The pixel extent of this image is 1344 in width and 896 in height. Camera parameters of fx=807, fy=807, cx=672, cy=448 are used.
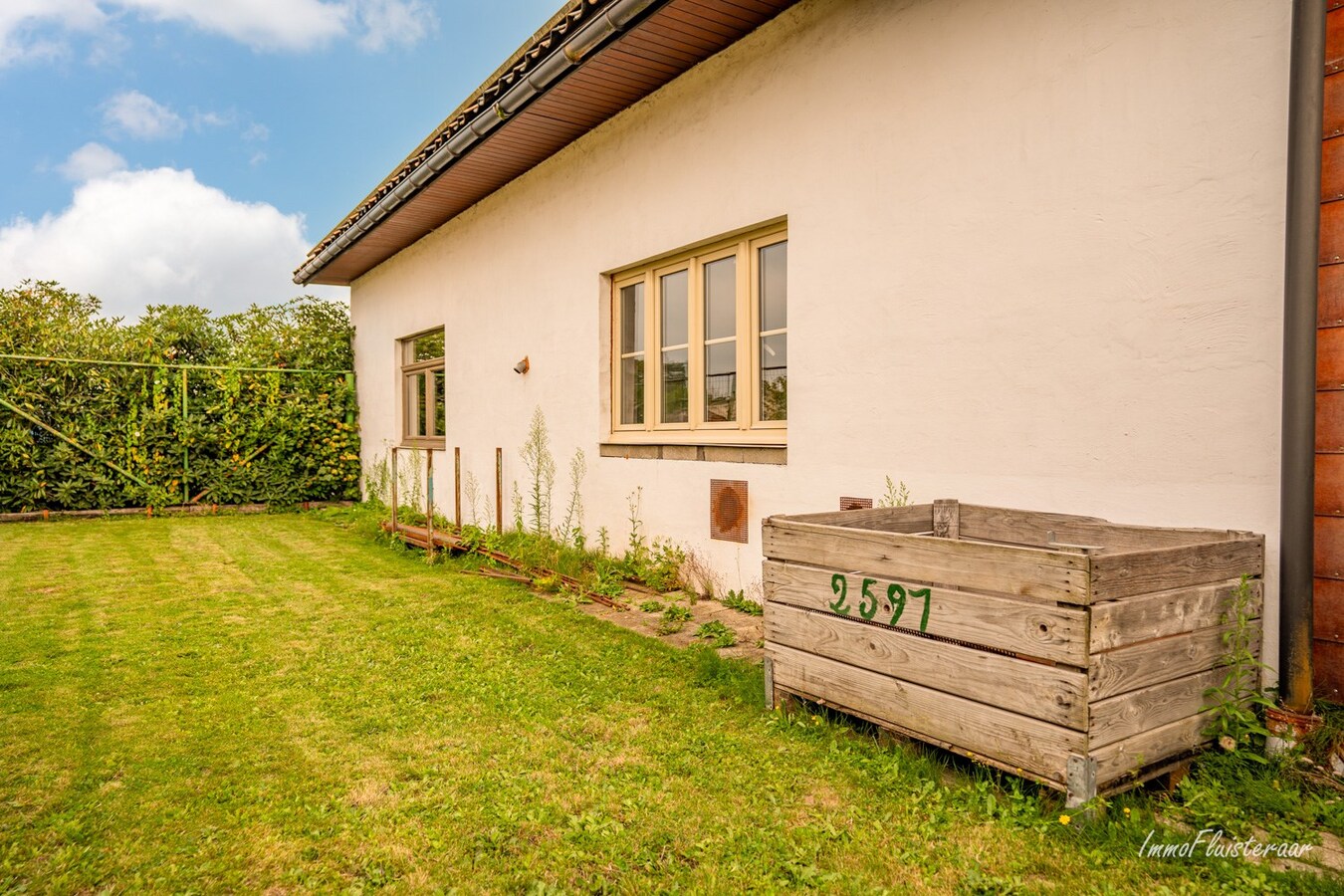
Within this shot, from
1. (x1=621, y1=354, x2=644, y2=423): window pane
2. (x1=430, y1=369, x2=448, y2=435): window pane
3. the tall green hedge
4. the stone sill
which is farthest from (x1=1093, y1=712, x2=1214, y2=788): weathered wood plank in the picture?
the tall green hedge

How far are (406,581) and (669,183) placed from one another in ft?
11.9

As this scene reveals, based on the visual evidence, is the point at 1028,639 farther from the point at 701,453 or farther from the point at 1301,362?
the point at 701,453

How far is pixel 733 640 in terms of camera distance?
4270 mm

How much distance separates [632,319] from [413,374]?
207 inches

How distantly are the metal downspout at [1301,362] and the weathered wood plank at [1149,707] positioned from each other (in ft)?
0.91

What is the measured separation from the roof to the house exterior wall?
0.20 metres

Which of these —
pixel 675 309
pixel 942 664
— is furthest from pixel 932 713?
pixel 675 309

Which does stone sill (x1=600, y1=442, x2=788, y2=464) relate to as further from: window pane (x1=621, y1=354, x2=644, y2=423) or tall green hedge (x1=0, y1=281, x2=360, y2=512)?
tall green hedge (x1=0, y1=281, x2=360, y2=512)

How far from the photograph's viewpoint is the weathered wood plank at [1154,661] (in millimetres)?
2158

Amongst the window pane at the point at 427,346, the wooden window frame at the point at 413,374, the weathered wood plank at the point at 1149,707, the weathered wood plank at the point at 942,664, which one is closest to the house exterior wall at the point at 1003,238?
the weathered wood plank at the point at 1149,707

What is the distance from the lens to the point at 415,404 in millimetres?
10609

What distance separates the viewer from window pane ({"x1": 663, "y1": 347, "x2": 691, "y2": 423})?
5852mm

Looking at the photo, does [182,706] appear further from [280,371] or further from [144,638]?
[280,371]

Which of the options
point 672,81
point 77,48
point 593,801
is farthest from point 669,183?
point 77,48
